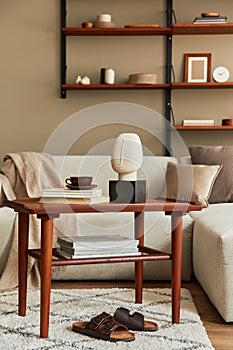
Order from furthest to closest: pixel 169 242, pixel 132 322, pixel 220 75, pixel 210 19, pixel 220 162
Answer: pixel 220 75 → pixel 210 19 → pixel 220 162 → pixel 169 242 → pixel 132 322

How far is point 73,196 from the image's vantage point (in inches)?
113

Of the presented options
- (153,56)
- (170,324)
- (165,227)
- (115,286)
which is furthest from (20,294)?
(153,56)

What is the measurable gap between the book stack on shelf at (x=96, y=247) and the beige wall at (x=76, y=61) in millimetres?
2260

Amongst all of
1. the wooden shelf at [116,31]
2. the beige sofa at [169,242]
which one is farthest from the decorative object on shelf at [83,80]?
the beige sofa at [169,242]

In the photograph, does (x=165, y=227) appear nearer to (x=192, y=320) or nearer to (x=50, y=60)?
(x=192, y=320)

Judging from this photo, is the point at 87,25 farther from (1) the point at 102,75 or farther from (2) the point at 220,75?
(2) the point at 220,75

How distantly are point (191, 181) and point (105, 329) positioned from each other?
187 cm

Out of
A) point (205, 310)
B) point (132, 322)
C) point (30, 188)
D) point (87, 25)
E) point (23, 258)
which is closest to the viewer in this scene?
point (132, 322)

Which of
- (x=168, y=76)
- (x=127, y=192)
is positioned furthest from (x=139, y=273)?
(x=168, y=76)

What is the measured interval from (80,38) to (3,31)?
22.0 inches

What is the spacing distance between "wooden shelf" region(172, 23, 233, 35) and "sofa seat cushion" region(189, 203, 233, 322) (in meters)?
1.59

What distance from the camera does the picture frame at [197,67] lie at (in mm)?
5078

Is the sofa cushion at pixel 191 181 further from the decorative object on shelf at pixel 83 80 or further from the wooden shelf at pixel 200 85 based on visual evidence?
the decorative object on shelf at pixel 83 80

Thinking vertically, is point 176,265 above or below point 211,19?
below
